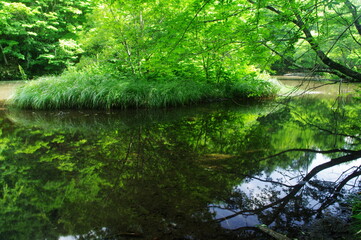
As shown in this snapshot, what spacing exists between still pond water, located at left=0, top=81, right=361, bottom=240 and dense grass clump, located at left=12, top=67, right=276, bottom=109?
2325 millimetres

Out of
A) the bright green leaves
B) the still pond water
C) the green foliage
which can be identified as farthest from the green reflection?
the green foliage

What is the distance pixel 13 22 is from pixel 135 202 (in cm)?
1563

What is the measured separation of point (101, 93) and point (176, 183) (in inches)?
181

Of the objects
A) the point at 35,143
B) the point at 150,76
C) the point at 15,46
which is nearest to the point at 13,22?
the point at 15,46

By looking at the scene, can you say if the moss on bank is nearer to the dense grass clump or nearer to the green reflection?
the dense grass clump

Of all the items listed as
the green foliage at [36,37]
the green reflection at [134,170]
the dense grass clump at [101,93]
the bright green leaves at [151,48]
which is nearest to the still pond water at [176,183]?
the green reflection at [134,170]

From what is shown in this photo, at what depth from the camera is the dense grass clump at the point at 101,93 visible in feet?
19.7

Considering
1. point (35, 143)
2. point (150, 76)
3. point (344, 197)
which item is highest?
point (150, 76)

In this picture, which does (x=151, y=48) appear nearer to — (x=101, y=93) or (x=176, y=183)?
(x=101, y=93)

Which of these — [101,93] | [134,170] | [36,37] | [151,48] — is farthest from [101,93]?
[36,37]

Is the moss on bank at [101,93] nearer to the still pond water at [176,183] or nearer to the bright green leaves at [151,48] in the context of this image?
the bright green leaves at [151,48]

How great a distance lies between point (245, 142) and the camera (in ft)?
10.5

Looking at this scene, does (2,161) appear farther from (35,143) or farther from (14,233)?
(14,233)

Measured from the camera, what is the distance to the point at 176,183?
1986 millimetres
